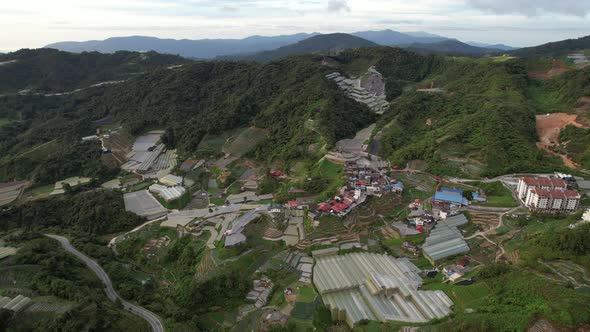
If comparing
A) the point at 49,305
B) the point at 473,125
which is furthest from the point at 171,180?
the point at 473,125

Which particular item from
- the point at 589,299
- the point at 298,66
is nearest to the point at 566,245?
the point at 589,299

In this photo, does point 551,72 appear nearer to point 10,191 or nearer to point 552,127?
point 552,127

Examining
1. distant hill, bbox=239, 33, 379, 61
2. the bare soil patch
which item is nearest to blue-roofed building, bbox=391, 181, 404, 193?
the bare soil patch

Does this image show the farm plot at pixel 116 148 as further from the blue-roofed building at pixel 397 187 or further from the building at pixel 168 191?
the blue-roofed building at pixel 397 187

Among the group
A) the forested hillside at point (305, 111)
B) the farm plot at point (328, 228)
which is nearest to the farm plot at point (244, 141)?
the forested hillside at point (305, 111)

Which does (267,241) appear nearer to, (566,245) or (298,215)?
(298,215)

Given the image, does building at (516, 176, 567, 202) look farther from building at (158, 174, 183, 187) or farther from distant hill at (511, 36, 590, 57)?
distant hill at (511, 36, 590, 57)
